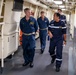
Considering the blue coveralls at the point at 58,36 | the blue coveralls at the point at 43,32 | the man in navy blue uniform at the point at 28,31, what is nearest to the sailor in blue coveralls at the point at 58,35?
the blue coveralls at the point at 58,36

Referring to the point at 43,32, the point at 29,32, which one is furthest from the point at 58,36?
the point at 43,32

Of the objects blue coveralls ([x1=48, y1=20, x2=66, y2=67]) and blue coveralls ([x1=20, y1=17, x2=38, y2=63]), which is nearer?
blue coveralls ([x1=48, y1=20, x2=66, y2=67])

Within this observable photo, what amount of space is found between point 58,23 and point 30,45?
97cm

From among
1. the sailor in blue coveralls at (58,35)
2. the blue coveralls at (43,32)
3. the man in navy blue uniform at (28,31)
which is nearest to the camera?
the sailor in blue coveralls at (58,35)

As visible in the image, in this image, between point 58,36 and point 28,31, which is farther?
point 28,31

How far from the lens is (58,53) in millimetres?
5055

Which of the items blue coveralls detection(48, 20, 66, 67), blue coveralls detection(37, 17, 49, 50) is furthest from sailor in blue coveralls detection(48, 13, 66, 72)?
blue coveralls detection(37, 17, 49, 50)

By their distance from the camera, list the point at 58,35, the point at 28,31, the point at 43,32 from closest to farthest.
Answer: the point at 58,35, the point at 28,31, the point at 43,32

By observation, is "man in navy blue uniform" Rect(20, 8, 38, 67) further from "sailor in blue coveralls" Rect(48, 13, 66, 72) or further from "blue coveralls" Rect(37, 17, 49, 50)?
"blue coveralls" Rect(37, 17, 49, 50)

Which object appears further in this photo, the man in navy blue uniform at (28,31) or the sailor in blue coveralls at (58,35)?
the man in navy blue uniform at (28,31)

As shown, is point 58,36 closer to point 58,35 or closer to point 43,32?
point 58,35

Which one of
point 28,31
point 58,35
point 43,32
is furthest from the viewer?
point 43,32

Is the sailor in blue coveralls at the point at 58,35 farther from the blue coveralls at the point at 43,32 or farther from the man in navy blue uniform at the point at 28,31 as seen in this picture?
the blue coveralls at the point at 43,32

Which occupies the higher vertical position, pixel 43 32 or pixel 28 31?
pixel 28 31
